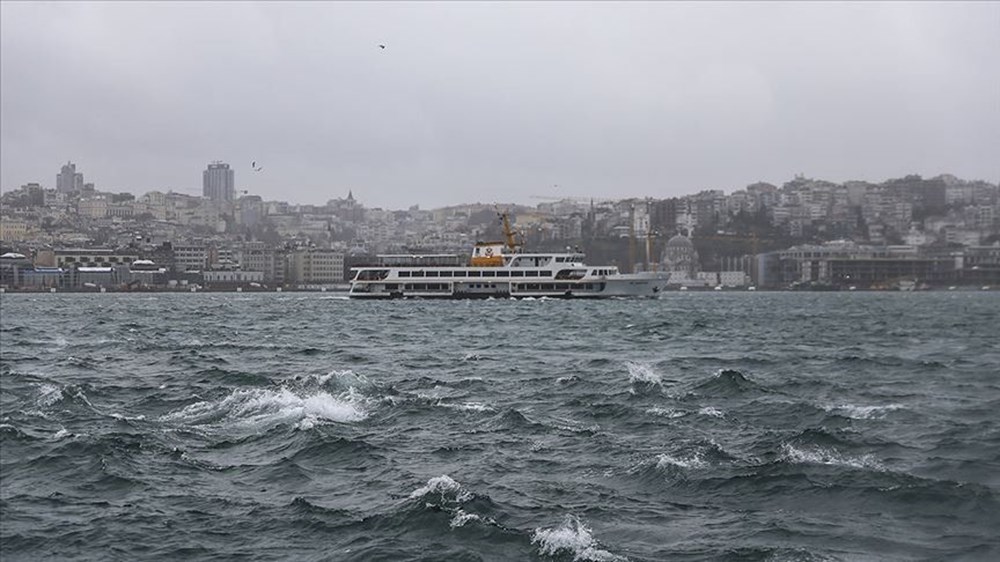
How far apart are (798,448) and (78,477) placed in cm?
1056

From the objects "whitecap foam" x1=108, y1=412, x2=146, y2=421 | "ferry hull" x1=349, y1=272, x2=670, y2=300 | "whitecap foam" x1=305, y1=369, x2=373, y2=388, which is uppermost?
"whitecap foam" x1=305, y1=369, x2=373, y2=388

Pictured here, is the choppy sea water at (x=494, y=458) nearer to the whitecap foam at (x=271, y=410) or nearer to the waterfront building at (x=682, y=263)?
the whitecap foam at (x=271, y=410)

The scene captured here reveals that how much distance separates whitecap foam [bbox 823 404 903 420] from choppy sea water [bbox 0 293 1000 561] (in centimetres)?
13

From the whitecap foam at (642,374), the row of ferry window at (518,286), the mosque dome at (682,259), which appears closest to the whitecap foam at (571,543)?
the whitecap foam at (642,374)

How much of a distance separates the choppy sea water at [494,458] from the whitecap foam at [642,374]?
0.17 m

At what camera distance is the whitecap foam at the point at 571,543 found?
1055cm

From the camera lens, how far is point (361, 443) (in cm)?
1642

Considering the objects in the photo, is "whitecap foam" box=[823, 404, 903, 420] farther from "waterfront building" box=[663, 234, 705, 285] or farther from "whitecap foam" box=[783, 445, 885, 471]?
"waterfront building" box=[663, 234, 705, 285]

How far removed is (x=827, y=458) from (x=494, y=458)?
489 centimetres

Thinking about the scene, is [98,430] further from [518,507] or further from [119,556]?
[518,507]

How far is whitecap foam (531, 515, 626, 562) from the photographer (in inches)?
416

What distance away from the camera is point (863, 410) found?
2036 cm

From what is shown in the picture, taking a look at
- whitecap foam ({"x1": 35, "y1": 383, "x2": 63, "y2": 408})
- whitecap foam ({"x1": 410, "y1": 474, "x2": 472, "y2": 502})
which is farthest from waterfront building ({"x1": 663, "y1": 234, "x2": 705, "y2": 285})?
whitecap foam ({"x1": 410, "y1": 474, "x2": 472, "y2": 502})

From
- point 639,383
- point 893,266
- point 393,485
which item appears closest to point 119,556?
point 393,485
